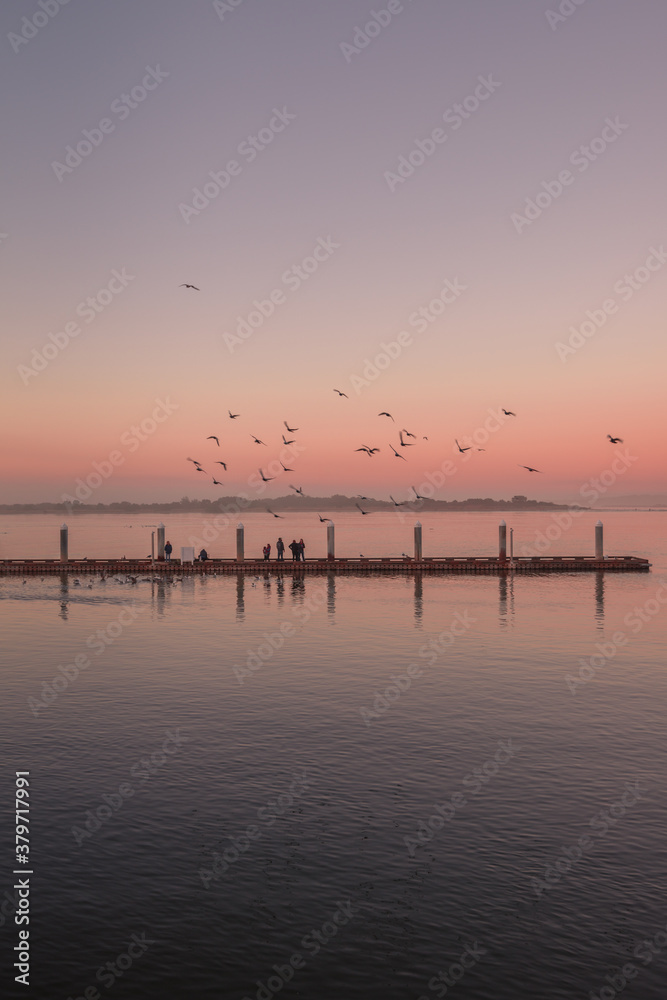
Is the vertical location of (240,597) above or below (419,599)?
above

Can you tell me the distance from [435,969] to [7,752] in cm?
1178

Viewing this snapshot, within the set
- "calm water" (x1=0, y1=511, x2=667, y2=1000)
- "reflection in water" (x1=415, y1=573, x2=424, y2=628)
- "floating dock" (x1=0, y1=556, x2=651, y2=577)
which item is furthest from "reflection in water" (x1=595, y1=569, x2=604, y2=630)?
"reflection in water" (x1=415, y1=573, x2=424, y2=628)

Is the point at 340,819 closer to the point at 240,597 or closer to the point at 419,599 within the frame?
the point at 419,599

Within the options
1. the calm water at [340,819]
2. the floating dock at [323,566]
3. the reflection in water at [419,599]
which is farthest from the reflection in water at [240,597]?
the calm water at [340,819]

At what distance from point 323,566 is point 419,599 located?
1644cm

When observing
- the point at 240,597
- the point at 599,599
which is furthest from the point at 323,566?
the point at 599,599

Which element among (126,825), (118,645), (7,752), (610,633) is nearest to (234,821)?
(126,825)

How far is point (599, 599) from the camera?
49.3m

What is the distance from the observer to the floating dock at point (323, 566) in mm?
63406

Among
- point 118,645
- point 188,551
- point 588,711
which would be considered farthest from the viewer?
point 188,551

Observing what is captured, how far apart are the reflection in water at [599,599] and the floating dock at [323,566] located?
268 centimetres

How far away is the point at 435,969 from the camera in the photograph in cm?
1099

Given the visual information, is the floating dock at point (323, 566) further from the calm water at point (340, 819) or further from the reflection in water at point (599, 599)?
the calm water at point (340, 819)

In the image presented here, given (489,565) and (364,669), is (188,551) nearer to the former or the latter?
(489,565)
